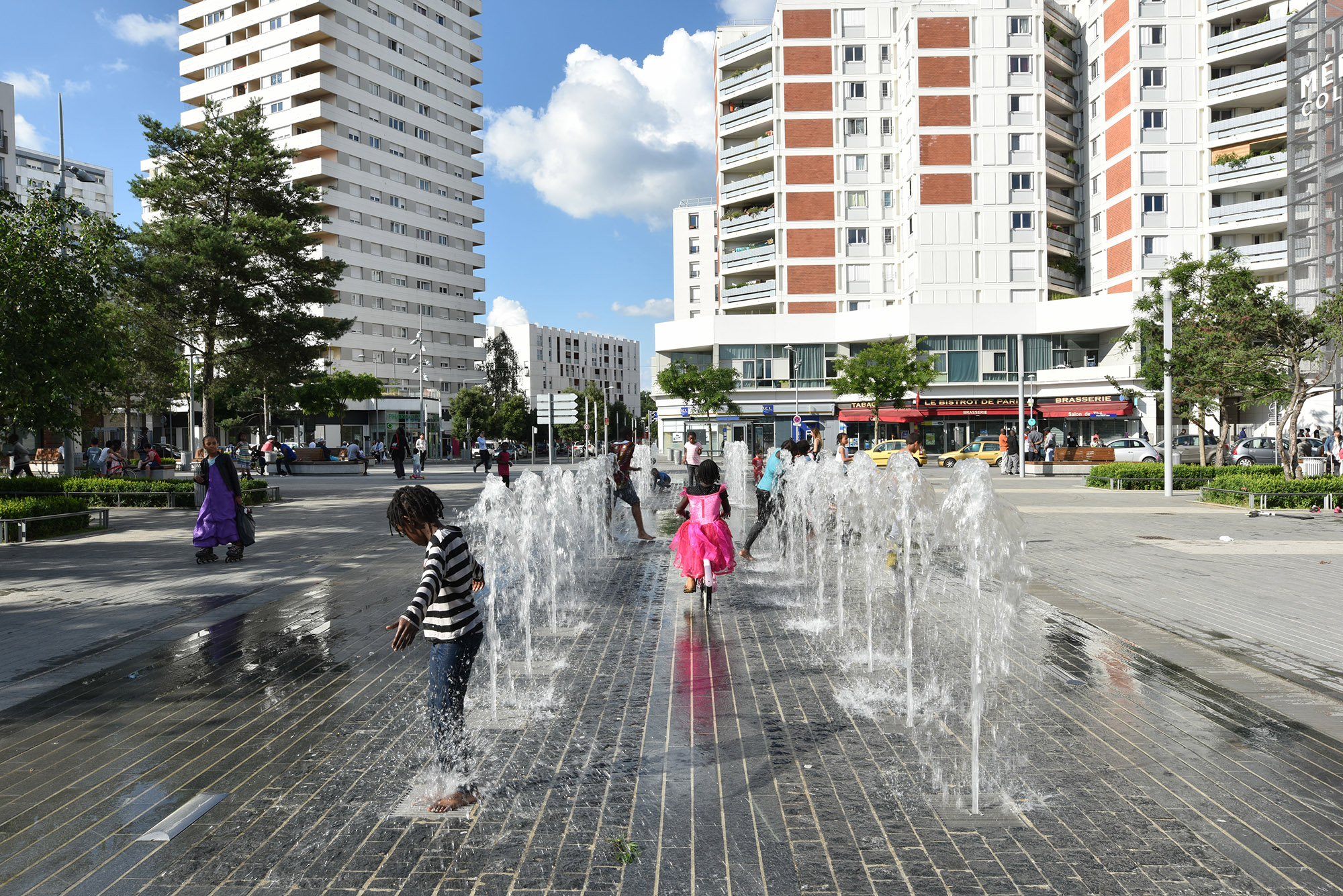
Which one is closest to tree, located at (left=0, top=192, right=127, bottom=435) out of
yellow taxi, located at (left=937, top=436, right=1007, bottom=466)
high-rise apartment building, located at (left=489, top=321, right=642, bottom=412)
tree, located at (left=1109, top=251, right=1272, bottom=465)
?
tree, located at (left=1109, top=251, right=1272, bottom=465)

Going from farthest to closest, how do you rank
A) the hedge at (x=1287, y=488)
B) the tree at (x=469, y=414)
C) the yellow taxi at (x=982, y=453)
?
the tree at (x=469, y=414) < the yellow taxi at (x=982, y=453) < the hedge at (x=1287, y=488)

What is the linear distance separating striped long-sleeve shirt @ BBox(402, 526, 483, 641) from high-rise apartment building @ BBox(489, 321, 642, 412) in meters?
131

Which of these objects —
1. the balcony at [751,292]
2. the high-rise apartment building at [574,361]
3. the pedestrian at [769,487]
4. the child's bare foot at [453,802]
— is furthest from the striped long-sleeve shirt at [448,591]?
the high-rise apartment building at [574,361]

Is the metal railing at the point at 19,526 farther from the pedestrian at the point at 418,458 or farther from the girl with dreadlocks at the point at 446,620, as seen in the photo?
the pedestrian at the point at 418,458

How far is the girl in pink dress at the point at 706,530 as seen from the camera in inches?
363

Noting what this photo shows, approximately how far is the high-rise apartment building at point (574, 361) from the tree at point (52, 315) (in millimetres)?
115719

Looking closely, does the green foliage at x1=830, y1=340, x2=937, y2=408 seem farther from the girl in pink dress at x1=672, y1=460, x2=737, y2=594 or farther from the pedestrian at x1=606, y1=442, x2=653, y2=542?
the girl in pink dress at x1=672, y1=460, x2=737, y2=594

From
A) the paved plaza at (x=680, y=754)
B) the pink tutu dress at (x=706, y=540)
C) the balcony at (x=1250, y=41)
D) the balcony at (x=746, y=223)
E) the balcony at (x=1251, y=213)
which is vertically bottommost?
the paved plaza at (x=680, y=754)

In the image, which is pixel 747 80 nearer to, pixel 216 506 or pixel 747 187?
pixel 747 187

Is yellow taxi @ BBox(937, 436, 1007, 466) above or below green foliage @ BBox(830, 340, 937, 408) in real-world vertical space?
below

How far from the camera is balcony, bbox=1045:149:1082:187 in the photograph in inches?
2202

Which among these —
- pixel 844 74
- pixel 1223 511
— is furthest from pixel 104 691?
pixel 844 74

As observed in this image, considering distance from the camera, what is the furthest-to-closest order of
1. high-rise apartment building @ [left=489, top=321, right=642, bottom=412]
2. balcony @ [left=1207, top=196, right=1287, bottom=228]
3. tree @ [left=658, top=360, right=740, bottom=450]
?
high-rise apartment building @ [left=489, top=321, right=642, bottom=412], tree @ [left=658, top=360, right=740, bottom=450], balcony @ [left=1207, top=196, right=1287, bottom=228]

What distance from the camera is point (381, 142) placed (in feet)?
266
